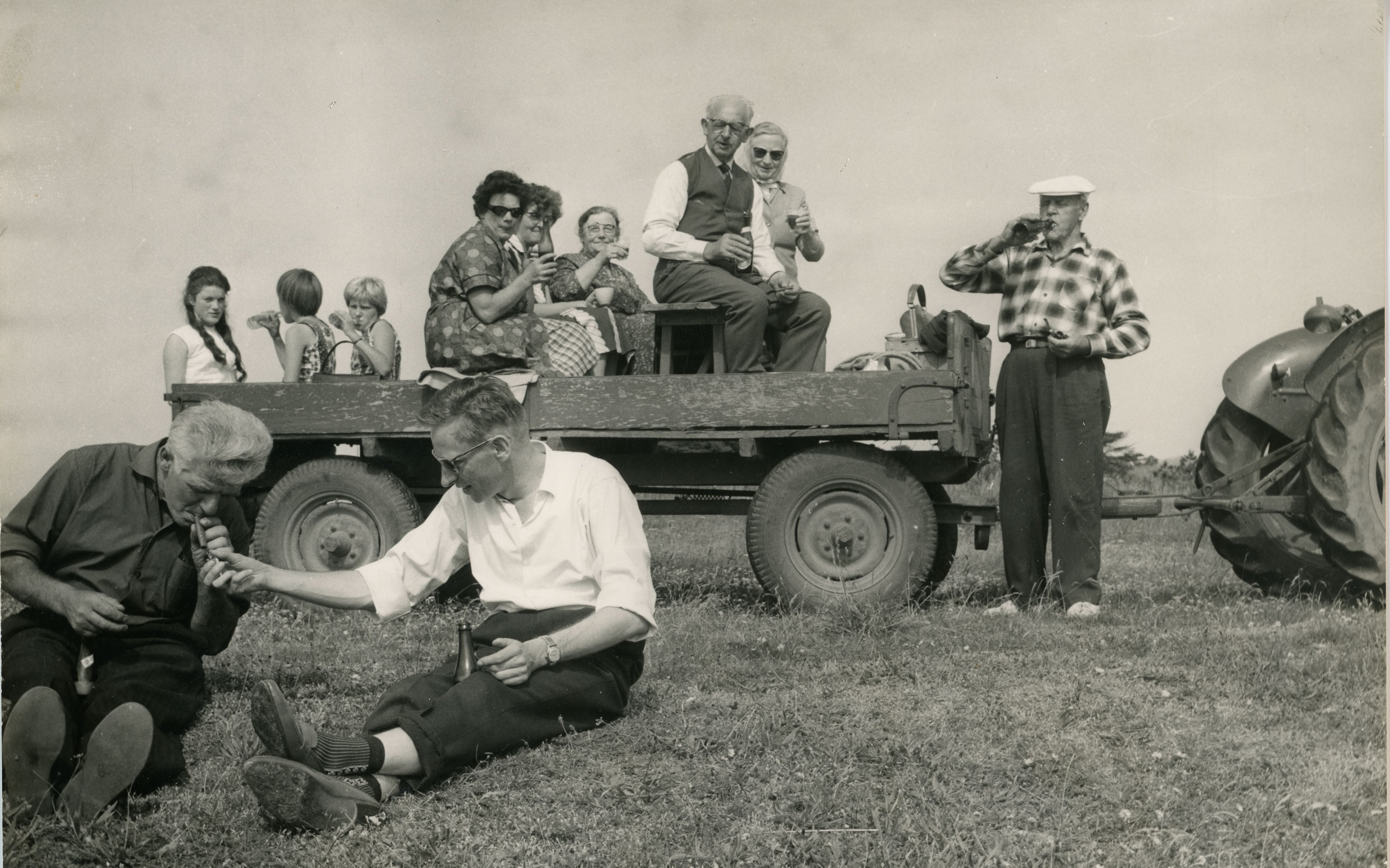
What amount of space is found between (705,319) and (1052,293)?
5.55 ft

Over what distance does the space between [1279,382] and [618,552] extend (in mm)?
4868

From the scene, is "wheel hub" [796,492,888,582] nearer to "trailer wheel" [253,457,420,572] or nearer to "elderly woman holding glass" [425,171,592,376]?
"elderly woman holding glass" [425,171,592,376]

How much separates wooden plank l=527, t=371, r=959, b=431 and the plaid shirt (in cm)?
53

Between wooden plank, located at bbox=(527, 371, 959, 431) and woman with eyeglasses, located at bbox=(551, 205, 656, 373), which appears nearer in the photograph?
wooden plank, located at bbox=(527, 371, 959, 431)

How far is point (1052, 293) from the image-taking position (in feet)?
21.9

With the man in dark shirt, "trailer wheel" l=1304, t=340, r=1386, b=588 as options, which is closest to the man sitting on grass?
the man in dark shirt

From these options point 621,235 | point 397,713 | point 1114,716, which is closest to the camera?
point 397,713

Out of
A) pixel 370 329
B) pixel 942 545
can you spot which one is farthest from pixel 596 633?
pixel 370 329

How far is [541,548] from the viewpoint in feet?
13.8

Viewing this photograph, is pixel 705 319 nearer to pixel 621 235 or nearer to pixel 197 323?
pixel 621 235

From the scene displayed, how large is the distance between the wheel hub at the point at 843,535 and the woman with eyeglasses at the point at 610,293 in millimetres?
1269

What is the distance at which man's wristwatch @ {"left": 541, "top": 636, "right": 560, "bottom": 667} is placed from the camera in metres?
4.01

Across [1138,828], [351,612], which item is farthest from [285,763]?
[351,612]

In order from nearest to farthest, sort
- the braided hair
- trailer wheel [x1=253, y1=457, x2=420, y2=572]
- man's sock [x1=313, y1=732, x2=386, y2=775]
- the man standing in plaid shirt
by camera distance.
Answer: man's sock [x1=313, y1=732, x2=386, y2=775] → the braided hair → the man standing in plaid shirt → trailer wheel [x1=253, y1=457, x2=420, y2=572]
